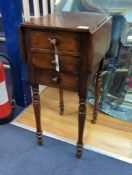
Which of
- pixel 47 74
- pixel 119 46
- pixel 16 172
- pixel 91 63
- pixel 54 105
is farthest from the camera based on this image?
pixel 54 105

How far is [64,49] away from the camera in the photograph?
1.00m

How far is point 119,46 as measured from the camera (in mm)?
1579

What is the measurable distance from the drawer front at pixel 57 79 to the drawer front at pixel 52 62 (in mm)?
34

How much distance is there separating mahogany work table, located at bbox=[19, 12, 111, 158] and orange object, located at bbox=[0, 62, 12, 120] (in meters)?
0.38

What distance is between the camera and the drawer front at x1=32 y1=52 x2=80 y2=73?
101 centimetres

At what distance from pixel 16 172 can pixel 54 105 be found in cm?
72

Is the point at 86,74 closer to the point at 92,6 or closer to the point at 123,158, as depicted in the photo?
the point at 123,158

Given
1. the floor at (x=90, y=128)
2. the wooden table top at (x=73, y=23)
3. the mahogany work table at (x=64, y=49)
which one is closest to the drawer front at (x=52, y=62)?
the mahogany work table at (x=64, y=49)

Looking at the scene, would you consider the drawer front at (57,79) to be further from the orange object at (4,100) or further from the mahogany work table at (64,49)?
the orange object at (4,100)

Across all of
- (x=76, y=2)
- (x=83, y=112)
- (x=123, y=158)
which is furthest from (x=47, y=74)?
(x=76, y=2)

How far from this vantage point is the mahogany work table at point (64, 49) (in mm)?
956

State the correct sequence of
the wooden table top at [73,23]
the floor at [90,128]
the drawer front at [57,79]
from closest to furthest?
the wooden table top at [73,23] → the drawer front at [57,79] → the floor at [90,128]

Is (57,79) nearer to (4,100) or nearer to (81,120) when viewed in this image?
Answer: (81,120)

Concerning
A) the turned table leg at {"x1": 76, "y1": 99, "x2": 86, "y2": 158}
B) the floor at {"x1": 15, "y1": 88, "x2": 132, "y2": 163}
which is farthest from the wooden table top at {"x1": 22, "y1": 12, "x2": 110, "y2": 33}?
the floor at {"x1": 15, "y1": 88, "x2": 132, "y2": 163}
